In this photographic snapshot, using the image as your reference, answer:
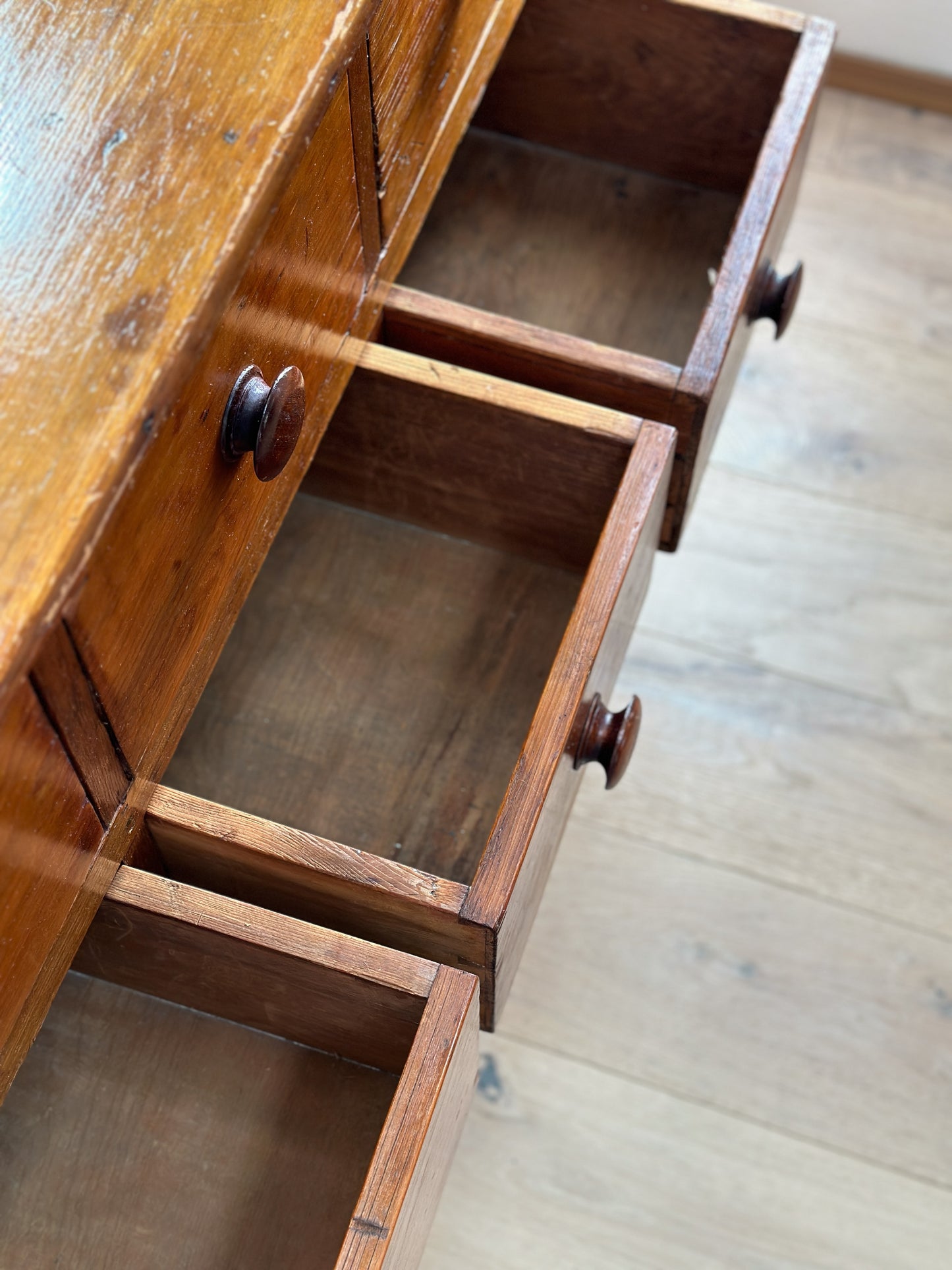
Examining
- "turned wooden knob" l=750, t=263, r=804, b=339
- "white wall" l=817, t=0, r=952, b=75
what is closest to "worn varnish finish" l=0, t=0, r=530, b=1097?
"turned wooden knob" l=750, t=263, r=804, b=339

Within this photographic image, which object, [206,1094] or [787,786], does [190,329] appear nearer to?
[206,1094]

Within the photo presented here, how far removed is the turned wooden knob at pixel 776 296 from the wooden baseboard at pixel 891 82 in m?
0.67

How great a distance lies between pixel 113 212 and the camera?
385 mm

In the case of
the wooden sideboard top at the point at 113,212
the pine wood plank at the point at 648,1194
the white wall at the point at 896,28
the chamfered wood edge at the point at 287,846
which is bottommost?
the pine wood plank at the point at 648,1194

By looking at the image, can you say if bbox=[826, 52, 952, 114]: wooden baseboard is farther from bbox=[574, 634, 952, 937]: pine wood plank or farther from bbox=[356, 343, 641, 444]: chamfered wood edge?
bbox=[356, 343, 641, 444]: chamfered wood edge

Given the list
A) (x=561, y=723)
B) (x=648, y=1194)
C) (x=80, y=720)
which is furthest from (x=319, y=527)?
(x=648, y=1194)

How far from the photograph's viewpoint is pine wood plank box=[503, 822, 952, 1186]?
92 centimetres

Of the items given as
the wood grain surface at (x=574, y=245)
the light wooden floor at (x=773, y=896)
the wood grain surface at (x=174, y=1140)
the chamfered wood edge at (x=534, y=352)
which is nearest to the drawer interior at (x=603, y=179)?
the wood grain surface at (x=574, y=245)

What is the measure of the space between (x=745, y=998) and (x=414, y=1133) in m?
0.50

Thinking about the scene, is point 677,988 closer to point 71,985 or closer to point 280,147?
point 71,985

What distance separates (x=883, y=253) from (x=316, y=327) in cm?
87

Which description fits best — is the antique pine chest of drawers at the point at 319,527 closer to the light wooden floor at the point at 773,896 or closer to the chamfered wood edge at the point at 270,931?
the chamfered wood edge at the point at 270,931

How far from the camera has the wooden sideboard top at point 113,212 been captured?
35cm

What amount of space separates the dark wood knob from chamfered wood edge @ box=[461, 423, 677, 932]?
0.18 metres
